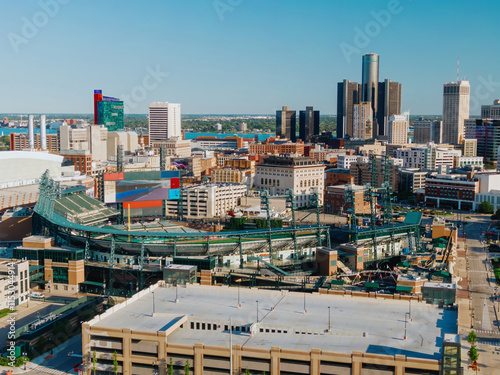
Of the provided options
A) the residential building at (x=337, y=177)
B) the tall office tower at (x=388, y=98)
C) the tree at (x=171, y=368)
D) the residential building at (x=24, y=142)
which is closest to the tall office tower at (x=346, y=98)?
the tall office tower at (x=388, y=98)

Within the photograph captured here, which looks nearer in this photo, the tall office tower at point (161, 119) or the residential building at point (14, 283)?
the residential building at point (14, 283)

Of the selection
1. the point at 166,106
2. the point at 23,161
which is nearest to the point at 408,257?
the point at 23,161

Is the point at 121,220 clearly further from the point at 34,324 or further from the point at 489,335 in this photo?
the point at 489,335

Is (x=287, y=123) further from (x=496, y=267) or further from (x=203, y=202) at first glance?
(x=496, y=267)

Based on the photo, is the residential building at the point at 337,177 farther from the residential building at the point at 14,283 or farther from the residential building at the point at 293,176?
the residential building at the point at 14,283

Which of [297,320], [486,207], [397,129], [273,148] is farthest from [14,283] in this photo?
[397,129]

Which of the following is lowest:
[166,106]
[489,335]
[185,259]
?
[489,335]
